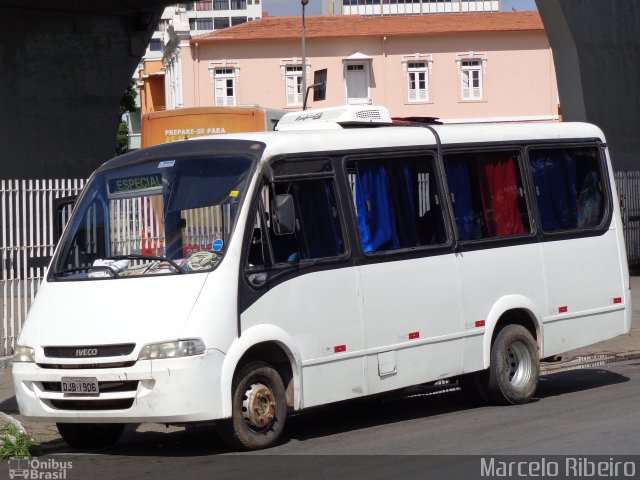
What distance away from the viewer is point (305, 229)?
10.1 meters

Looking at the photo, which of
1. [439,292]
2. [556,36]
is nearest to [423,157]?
[439,292]

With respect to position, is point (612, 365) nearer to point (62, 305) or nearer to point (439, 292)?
point (439, 292)

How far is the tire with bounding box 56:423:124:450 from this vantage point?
10008mm

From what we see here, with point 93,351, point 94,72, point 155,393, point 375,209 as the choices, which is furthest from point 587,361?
point 94,72

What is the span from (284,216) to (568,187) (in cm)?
407

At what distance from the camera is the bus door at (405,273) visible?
10453 mm

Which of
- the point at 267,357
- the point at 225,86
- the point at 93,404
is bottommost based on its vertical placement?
the point at 93,404

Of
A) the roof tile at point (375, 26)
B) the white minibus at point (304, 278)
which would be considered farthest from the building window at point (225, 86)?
the white minibus at point (304, 278)

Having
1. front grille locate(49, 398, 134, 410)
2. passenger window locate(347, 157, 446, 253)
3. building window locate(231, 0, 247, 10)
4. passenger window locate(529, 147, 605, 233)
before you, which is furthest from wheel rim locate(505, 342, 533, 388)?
building window locate(231, 0, 247, 10)

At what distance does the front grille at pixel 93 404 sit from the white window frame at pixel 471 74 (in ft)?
207

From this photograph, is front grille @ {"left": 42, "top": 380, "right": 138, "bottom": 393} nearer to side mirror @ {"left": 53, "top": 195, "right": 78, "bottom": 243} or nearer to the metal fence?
side mirror @ {"left": 53, "top": 195, "right": 78, "bottom": 243}

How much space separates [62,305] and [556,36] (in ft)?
59.7

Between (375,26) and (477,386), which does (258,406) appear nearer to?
(477,386)

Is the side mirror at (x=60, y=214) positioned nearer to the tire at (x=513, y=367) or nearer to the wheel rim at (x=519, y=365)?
the tire at (x=513, y=367)
